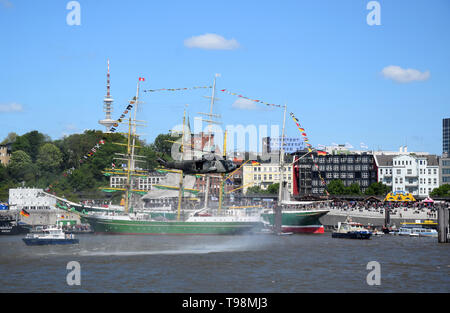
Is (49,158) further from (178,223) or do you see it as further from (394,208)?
(394,208)

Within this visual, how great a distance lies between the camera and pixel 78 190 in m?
161

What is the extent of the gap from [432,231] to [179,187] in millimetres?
40550

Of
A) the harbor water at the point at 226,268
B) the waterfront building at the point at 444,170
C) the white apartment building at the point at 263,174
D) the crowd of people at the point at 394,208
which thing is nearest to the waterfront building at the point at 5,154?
the white apartment building at the point at 263,174

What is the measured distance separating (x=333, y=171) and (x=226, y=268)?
121216 mm

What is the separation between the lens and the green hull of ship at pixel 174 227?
106062 millimetres

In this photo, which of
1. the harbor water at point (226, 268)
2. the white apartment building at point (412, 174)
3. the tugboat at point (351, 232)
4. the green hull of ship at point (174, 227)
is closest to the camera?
the harbor water at point (226, 268)

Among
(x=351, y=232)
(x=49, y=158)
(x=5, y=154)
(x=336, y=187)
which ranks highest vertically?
(x=5, y=154)

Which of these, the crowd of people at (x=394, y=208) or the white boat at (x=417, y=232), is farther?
the crowd of people at (x=394, y=208)

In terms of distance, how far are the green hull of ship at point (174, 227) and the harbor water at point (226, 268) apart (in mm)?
27226

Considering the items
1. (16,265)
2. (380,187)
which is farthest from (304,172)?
(16,265)

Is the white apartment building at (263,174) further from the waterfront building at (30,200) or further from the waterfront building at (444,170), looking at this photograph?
the waterfront building at (30,200)

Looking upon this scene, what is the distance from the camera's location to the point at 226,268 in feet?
183

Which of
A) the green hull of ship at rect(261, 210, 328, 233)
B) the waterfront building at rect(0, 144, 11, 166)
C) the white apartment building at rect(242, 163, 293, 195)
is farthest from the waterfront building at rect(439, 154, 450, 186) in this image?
the waterfront building at rect(0, 144, 11, 166)

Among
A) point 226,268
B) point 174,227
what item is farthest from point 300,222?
point 226,268
